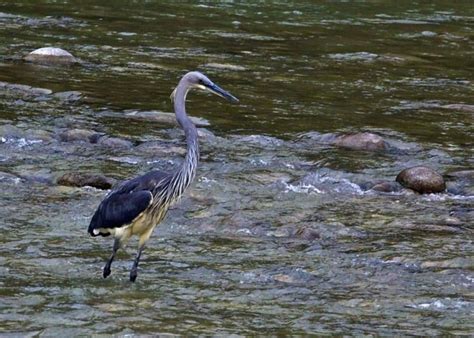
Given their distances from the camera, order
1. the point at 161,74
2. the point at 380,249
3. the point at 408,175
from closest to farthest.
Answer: the point at 380,249 < the point at 408,175 < the point at 161,74

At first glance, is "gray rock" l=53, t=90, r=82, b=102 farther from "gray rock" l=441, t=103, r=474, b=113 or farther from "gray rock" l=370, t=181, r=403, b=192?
"gray rock" l=370, t=181, r=403, b=192

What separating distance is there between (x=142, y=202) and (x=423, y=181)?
10.2 ft

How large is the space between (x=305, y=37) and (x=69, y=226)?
8863 mm

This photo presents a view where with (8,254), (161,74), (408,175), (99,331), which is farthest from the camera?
(161,74)

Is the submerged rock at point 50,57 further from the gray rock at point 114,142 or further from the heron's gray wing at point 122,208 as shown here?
the heron's gray wing at point 122,208

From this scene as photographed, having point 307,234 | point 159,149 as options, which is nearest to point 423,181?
point 307,234

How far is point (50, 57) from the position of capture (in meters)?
14.4

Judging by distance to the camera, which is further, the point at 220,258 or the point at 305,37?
the point at 305,37

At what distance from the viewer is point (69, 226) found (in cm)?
862

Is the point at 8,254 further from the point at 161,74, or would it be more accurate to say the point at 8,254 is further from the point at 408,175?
the point at 161,74

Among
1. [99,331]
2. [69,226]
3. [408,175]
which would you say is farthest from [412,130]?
[99,331]

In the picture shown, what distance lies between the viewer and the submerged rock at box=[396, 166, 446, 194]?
9.87 meters

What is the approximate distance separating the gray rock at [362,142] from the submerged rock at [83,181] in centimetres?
248

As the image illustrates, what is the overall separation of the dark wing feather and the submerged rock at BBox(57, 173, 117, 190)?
81.6 inches
